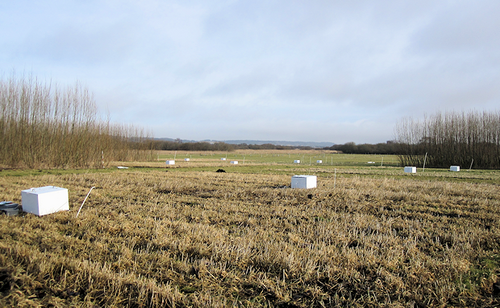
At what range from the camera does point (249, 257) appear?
4.52 metres

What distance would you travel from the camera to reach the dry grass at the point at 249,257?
348 cm

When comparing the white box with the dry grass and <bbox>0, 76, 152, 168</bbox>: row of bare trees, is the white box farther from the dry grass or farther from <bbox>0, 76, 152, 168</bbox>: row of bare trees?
<bbox>0, 76, 152, 168</bbox>: row of bare trees

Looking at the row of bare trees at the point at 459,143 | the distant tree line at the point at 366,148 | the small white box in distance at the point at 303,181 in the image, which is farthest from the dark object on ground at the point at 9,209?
the distant tree line at the point at 366,148

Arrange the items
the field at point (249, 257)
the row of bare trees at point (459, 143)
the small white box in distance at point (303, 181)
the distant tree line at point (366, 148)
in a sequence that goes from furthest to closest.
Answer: the distant tree line at point (366, 148)
the row of bare trees at point (459, 143)
the small white box in distance at point (303, 181)
the field at point (249, 257)

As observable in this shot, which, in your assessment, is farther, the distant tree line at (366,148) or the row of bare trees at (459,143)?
the distant tree line at (366,148)

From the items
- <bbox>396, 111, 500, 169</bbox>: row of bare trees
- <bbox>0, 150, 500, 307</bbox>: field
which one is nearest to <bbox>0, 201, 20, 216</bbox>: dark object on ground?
<bbox>0, 150, 500, 307</bbox>: field

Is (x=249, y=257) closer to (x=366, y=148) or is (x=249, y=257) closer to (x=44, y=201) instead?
(x=44, y=201)

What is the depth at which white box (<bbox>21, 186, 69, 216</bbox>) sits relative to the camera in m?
6.97

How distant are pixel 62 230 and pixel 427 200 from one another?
34.7ft

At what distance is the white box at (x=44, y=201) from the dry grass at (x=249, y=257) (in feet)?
0.96

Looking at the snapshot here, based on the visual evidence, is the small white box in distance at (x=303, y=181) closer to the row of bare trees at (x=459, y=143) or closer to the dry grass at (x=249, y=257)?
the dry grass at (x=249, y=257)

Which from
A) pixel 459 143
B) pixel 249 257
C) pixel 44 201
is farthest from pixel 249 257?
pixel 459 143

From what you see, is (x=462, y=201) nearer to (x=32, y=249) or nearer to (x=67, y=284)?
(x=67, y=284)

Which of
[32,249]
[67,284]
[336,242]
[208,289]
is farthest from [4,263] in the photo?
[336,242]
